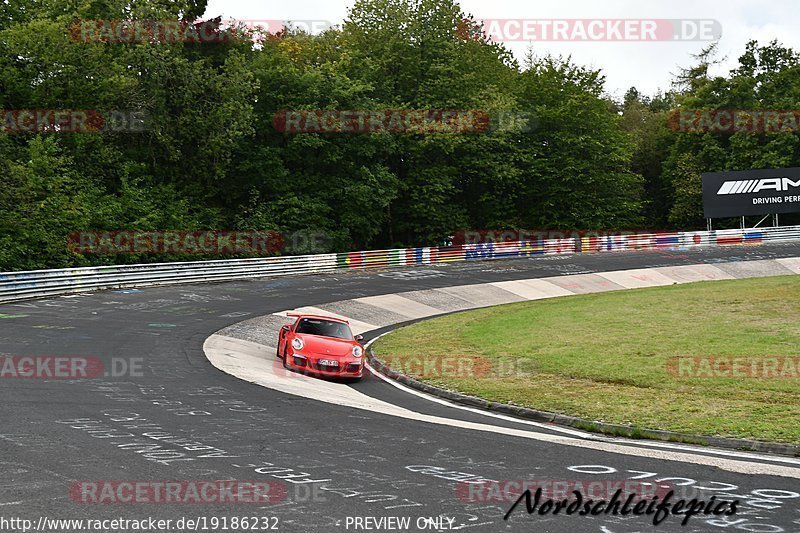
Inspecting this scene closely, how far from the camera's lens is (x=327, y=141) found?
52938mm

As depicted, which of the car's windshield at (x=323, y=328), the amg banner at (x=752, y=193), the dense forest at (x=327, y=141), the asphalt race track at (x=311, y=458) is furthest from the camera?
the amg banner at (x=752, y=193)

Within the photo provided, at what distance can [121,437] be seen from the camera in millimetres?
10117

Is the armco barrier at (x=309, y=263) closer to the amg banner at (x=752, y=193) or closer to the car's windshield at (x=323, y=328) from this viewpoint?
the amg banner at (x=752, y=193)

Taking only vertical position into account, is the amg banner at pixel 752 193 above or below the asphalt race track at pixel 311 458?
above

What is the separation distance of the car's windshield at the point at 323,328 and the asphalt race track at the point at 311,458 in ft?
7.46

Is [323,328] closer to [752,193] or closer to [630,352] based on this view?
[630,352]

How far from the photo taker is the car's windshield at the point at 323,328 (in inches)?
766

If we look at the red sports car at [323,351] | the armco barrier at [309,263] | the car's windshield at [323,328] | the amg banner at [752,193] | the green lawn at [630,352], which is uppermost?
the amg banner at [752,193]

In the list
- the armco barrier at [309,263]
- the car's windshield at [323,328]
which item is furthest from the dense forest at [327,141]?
the car's windshield at [323,328]

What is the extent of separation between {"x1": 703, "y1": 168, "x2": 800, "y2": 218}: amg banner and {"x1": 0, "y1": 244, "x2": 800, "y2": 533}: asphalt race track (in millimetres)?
52013

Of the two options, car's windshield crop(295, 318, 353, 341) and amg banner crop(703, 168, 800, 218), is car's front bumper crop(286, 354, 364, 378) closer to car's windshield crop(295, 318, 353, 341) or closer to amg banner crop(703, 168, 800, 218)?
car's windshield crop(295, 318, 353, 341)

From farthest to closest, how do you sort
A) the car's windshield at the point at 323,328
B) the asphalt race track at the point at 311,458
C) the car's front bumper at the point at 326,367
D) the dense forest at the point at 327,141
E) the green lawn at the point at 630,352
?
the dense forest at the point at 327,141 < the car's windshield at the point at 323,328 < the car's front bumper at the point at 326,367 < the green lawn at the point at 630,352 < the asphalt race track at the point at 311,458

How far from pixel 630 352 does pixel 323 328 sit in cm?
797

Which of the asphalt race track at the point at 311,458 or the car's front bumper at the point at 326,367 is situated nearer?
the asphalt race track at the point at 311,458
